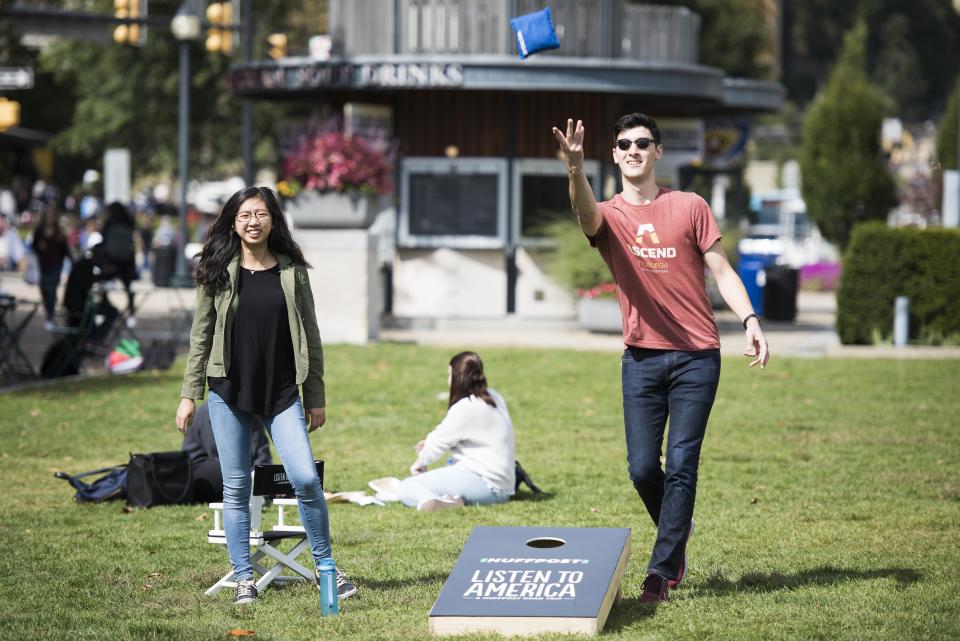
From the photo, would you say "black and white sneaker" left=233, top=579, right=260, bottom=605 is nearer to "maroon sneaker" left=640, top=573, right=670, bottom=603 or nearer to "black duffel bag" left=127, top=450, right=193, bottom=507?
"maroon sneaker" left=640, top=573, right=670, bottom=603

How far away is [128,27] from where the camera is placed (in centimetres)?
2566

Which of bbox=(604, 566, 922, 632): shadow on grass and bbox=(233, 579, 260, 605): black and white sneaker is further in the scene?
bbox=(604, 566, 922, 632): shadow on grass

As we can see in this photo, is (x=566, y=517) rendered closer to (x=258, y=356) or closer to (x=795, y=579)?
(x=795, y=579)

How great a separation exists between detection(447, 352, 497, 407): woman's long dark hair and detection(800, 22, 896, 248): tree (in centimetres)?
3036

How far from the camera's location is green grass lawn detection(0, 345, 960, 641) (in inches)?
259

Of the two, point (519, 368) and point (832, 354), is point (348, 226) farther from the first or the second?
point (832, 354)

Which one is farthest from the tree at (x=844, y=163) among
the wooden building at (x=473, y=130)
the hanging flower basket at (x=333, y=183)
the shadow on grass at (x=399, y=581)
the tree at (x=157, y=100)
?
the shadow on grass at (x=399, y=581)

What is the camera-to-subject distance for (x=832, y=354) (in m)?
18.9

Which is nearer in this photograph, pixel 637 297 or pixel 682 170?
pixel 637 297

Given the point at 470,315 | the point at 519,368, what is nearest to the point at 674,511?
the point at 519,368

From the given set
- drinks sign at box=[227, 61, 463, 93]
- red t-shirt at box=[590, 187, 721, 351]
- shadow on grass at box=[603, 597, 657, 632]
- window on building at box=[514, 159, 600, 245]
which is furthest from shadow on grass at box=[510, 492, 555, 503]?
window on building at box=[514, 159, 600, 245]

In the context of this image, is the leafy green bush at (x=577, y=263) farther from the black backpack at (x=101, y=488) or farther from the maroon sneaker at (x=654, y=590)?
the maroon sneaker at (x=654, y=590)

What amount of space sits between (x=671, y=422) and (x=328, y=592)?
5.56ft

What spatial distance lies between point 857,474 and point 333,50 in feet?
47.4
